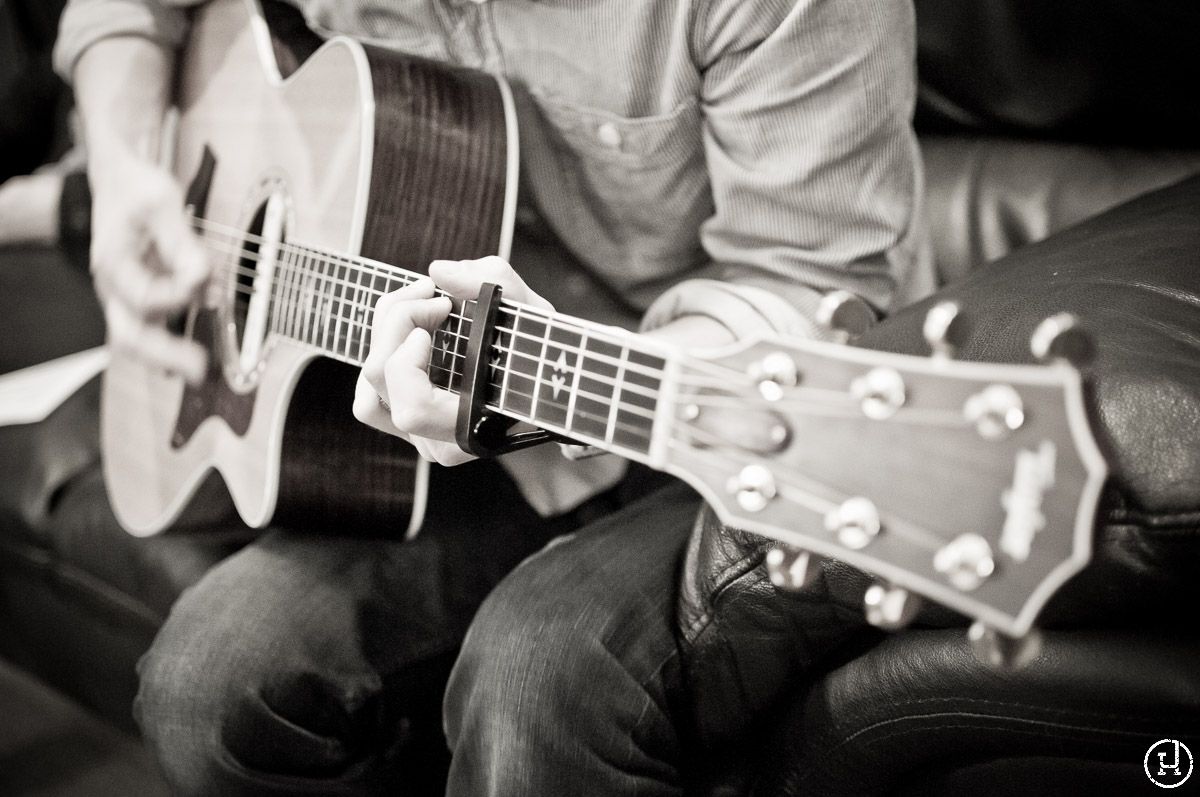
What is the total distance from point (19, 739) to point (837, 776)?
4.19ft

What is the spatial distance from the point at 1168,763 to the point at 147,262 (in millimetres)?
1027

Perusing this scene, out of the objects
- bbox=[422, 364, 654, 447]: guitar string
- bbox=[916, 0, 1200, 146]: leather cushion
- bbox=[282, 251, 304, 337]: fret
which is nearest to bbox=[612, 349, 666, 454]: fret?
bbox=[422, 364, 654, 447]: guitar string

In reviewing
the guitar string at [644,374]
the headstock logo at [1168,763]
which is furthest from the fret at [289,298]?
the headstock logo at [1168,763]

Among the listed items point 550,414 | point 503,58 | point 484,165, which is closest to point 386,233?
point 484,165

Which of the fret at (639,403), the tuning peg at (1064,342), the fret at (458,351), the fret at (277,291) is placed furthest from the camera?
the fret at (277,291)

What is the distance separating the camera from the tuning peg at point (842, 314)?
41cm

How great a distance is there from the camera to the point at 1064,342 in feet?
1.16

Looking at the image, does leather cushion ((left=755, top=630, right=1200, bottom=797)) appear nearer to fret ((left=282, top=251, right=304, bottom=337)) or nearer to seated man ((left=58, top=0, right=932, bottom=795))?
seated man ((left=58, top=0, right=932, bottom=795))

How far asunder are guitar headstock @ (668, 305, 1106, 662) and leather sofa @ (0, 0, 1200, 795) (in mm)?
44

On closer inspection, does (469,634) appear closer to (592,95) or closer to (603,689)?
(603,689)

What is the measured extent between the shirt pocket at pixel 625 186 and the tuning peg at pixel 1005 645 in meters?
0.51

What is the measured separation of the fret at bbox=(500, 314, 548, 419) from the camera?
523mm

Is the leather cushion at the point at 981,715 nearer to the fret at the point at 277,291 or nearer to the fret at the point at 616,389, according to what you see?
the fret at the point at 616,389

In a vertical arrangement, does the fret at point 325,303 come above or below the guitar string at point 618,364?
below
